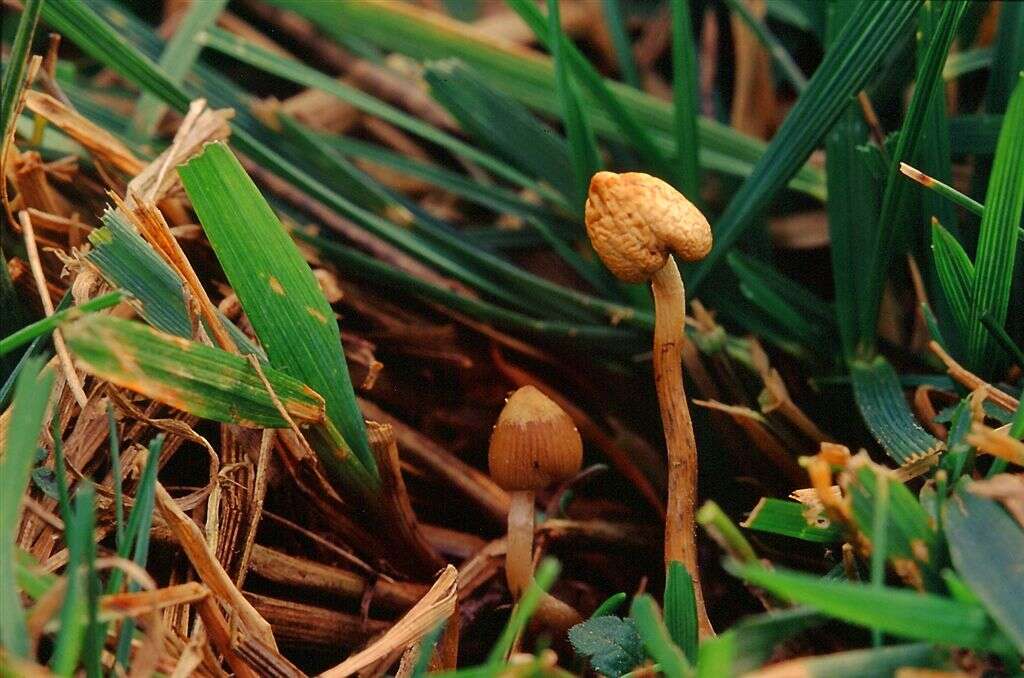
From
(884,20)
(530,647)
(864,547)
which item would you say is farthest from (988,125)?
(530,647)

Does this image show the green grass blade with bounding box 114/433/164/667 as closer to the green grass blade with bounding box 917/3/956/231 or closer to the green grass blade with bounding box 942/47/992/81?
the green grass blade with bounding box 917/3/956/231

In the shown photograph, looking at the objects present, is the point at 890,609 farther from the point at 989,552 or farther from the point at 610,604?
the point at 610,604

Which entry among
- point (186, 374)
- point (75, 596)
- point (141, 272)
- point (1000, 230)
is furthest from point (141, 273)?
point (1000, 230)

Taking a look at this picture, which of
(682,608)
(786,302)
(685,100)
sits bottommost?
(682,608)

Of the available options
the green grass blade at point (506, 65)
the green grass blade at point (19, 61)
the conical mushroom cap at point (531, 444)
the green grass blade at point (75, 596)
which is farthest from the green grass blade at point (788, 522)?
the green grass blade at point (19, 61)

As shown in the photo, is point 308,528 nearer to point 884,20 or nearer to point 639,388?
point 639,388

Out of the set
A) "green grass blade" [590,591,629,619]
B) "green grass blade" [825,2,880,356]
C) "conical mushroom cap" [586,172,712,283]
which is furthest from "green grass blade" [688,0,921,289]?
"green grass blade" [590,591,629,619]
